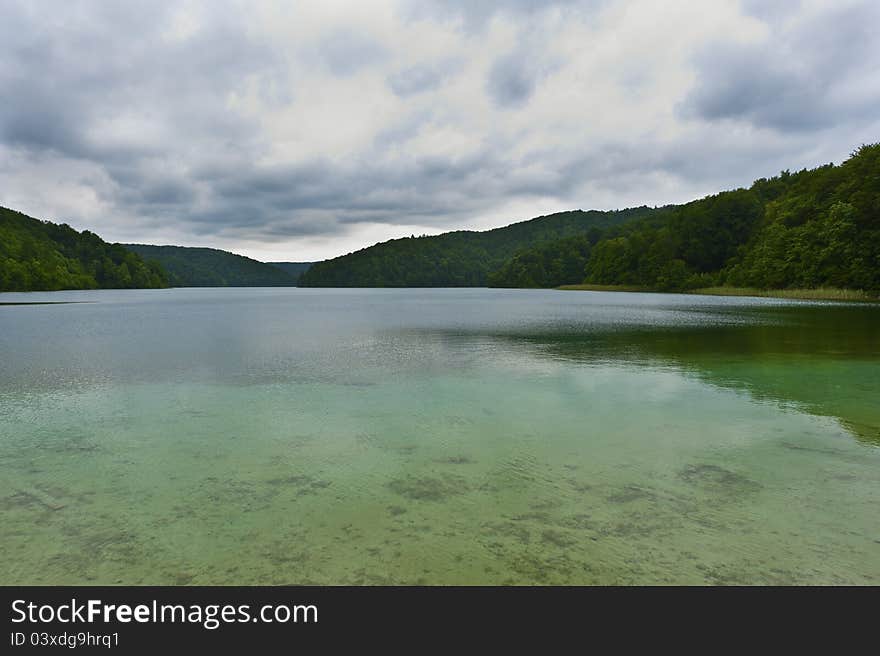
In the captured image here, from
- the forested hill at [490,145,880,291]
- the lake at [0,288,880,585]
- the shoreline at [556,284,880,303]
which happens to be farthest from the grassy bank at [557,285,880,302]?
the lake at [0,288,880,585]

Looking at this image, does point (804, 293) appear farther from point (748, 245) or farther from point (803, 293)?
point (748, 245)

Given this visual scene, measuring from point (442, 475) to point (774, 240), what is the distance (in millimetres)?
100614

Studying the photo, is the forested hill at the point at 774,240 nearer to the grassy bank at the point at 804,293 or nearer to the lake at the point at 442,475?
the grassy bank at the point at 804,293

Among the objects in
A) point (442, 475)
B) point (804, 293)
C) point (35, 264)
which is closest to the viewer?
point (442, 475)

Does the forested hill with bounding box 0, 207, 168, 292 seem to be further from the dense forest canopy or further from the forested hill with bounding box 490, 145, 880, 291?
the forested hill with bounding box 490, 145, 880, 291

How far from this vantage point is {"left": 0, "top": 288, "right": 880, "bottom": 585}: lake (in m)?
4.88

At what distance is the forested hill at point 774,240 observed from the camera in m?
70.8

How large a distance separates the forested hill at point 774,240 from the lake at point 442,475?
69.0 metres

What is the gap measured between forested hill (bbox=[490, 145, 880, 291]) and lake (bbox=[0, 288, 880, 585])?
6899 cm

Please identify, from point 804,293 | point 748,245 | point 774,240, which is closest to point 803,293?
point 804,293

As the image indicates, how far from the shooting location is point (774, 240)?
8819 centimetres

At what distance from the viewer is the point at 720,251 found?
435 feet
